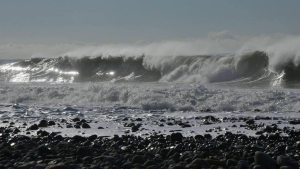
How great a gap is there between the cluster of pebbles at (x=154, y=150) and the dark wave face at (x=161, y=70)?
37.8 feet

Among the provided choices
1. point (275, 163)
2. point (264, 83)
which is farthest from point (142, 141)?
point (264, 83)

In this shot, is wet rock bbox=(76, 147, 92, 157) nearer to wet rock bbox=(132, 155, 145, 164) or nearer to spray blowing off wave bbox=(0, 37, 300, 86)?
wet rock bbox=(132, 155, 145, 164)

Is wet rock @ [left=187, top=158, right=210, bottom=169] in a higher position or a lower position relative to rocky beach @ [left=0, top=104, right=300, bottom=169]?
higher

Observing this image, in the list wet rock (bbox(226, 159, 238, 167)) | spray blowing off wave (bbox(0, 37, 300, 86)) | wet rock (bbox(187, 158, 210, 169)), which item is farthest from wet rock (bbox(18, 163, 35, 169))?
spray blowing off wave (bbox(0, 37, 300, 86))

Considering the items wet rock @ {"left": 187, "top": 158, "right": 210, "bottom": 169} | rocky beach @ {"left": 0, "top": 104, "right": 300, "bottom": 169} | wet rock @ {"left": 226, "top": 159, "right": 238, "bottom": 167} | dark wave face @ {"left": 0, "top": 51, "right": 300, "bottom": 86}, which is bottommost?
rocky beach @ {"left": 0, "top": 104, "right": 300, "bottom": 169}

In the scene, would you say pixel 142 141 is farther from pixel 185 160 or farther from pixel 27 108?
pixel 27 108

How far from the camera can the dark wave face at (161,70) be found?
2105 cm

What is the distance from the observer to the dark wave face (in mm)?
21047

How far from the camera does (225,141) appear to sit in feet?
26.1

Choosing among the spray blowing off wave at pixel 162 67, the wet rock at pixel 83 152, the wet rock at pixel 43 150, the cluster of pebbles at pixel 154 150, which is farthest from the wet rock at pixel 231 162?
the spray blowing off wave at pixel 162 67

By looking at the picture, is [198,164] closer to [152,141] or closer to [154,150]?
[154,150]

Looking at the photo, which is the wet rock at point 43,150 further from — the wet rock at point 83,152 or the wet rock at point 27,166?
A: the wet rock at point 27,166

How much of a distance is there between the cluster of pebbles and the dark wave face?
11512 millimetres

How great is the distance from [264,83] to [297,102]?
6710 millimetres
